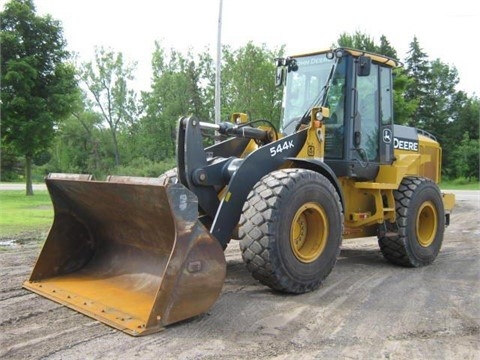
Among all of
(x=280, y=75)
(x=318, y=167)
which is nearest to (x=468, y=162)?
(x=280, y=75)

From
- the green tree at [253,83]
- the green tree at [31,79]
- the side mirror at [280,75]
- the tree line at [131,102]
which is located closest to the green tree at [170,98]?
the tree line at [131,102]

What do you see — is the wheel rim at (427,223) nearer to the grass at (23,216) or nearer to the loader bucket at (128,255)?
the loader bucket at (128,255)

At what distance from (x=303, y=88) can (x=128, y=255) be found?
3.05 meters

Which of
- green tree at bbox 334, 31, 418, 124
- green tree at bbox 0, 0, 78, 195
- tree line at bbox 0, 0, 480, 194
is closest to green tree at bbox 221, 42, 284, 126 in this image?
tree line at bbox 0, 0, 480, 194

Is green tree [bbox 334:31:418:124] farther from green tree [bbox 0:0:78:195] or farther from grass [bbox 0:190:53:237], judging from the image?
green tree [bbox 0:0:78:195]

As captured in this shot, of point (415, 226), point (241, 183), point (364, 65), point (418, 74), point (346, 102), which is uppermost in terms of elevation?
point (418, 74)

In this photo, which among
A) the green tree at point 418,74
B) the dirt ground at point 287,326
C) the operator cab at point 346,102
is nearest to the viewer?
the dirt ground at point 287,326

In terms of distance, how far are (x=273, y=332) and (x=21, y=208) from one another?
11746 millimetres

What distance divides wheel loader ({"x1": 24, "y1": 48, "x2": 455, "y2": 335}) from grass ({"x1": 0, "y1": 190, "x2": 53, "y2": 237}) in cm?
467

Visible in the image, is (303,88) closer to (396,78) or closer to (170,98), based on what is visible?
(396,78)

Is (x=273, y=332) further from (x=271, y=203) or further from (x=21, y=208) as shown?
(x=21, y=208)

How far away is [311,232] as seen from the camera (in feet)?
17.2

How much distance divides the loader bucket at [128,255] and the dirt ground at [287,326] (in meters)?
0.16

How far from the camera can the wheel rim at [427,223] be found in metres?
7.02
